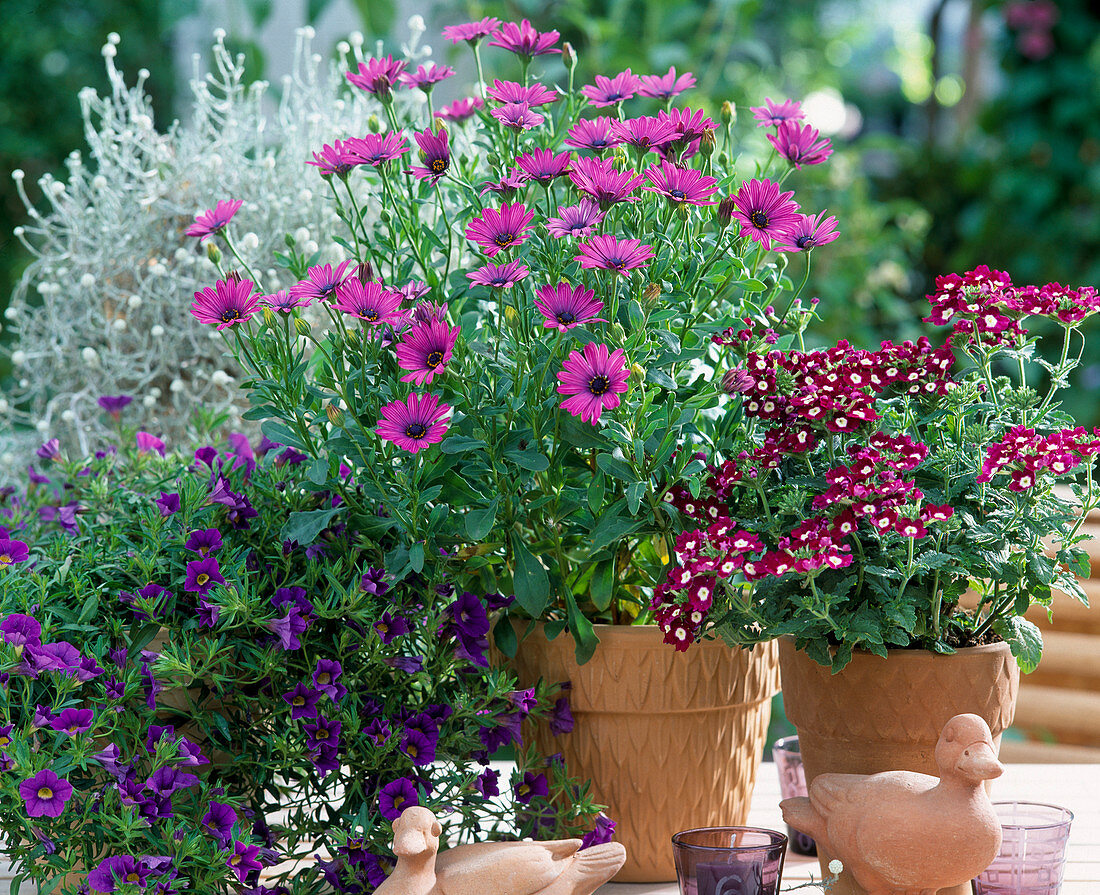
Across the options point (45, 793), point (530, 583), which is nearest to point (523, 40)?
point (530, 583)

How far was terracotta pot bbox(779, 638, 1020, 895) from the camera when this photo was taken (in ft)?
2.44

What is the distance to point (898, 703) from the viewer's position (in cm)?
75

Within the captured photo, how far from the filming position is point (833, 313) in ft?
8.46

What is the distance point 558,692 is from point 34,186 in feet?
A: 10.2

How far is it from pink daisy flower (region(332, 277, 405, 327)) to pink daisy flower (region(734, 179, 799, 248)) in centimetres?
24

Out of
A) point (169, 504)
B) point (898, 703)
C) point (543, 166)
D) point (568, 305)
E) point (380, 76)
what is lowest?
point (898, 703)

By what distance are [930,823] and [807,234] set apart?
15.6 inches

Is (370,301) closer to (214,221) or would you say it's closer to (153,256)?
(214,221)

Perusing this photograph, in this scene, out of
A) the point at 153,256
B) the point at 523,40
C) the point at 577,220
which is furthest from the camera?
the point at 153,256

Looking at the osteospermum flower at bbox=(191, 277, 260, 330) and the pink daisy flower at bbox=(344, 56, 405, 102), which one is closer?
the osteospermum flower at bbox=(191, 277, 260, 330)

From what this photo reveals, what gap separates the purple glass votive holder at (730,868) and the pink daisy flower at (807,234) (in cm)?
39

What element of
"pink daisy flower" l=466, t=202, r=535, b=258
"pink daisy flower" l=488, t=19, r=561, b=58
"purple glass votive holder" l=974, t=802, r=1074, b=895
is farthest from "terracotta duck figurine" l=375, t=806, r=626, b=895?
"pink daisy flower" l=488, t=19, r=561, b=58

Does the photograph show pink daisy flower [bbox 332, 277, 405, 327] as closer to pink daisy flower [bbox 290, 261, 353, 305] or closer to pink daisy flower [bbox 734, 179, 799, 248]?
pink daisy flower [bbox 290, 261, 353, 305]

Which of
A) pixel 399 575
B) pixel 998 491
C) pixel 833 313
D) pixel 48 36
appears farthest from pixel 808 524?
pixel 48 36
